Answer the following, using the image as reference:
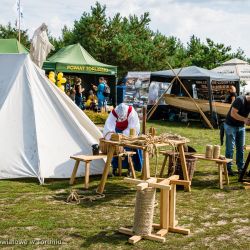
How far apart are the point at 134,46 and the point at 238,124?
20710 millimetres

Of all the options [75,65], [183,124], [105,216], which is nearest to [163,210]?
[105,216]

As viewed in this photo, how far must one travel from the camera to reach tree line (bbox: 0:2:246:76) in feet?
88.4

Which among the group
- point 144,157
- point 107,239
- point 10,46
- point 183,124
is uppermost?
point 10,46

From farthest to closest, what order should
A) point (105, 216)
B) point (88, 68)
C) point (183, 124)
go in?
point (88, 68), point (183, 124), point (105, 216)

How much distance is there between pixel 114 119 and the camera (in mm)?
7340

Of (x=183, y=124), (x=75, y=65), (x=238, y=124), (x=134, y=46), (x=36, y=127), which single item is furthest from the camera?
(x=134, y=46)

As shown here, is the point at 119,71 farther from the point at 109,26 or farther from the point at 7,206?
the point at 7,206

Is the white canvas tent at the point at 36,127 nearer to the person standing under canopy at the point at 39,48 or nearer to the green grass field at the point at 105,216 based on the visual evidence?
the green grass field at the point at 105,216

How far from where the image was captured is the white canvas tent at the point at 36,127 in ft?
22.9

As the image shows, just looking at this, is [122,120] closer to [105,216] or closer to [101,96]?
[105,216]

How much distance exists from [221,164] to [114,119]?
6.12 feet

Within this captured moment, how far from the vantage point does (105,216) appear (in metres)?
5.20

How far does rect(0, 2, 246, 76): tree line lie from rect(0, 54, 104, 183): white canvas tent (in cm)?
1932

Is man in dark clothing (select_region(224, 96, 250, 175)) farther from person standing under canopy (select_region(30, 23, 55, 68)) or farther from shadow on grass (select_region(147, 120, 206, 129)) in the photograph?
shadow on grass (select_region(147, 120, 206, 129))
